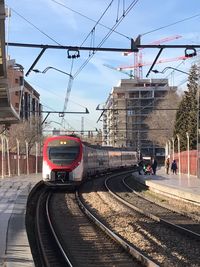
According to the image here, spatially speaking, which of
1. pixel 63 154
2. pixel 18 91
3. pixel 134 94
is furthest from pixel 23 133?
pixel 134 94

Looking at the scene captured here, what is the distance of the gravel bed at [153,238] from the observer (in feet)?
37.1

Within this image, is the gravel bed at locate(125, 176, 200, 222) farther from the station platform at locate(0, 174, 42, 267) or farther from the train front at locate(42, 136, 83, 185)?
the station platform at locate(0, 174, 42, 267)

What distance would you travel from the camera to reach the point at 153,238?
14164 millimetres

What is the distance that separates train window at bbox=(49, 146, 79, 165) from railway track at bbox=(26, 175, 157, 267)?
11.1 m

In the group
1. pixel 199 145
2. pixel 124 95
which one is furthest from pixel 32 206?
pixel 124 95

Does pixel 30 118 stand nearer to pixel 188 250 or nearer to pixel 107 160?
pixel 107 160

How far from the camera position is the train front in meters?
33.2

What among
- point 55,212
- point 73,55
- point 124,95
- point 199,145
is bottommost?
point 55,212

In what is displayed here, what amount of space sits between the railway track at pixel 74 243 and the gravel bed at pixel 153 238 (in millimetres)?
433

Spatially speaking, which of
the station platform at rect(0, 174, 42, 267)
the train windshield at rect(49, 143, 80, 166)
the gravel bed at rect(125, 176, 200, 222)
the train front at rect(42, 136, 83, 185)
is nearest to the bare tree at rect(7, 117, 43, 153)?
the train front at rect(42, 136, 83, 185)

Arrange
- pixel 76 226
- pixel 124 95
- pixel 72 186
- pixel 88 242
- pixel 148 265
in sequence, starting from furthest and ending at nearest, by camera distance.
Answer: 1. pixel 124 95
2. pixel 72 186
3. pixel 76 226
4. pixel 88 242
5. pixel 148 265

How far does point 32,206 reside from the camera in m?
24.5

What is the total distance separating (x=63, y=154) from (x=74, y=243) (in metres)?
19.9

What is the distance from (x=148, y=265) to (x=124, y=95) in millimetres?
133905
